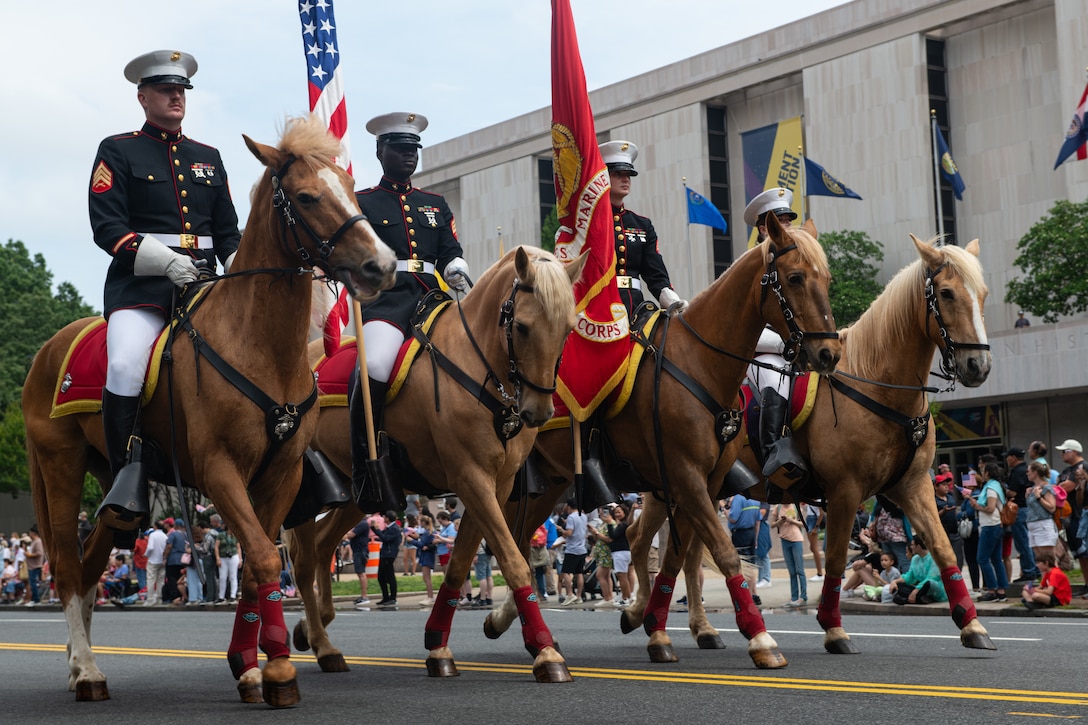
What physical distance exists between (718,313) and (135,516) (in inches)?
174

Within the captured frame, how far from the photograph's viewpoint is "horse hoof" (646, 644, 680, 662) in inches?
404

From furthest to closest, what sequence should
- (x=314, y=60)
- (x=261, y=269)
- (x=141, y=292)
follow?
(x=314, y=60), (x=141, y=292), (x=261, y=269)

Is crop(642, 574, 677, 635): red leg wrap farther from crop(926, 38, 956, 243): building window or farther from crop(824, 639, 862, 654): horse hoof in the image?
crop(926, 38, 956, 243): building window

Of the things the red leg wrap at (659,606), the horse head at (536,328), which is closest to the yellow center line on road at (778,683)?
the red leg wrap at (659,606)

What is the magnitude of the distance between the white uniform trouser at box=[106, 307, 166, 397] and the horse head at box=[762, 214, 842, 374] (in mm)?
4175

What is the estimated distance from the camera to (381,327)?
33.3 feet

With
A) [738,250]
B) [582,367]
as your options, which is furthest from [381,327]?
[738,250]

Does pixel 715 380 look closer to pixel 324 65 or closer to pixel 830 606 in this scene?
pixel 830 606

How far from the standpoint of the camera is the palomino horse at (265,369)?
25.0ft

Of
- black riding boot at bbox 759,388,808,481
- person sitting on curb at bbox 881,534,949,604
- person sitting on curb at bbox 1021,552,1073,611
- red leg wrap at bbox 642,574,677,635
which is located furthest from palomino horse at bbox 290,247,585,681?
person sitting on curb at bbox 881,534,949,604

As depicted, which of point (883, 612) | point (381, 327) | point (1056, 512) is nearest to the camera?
point (381, 327)

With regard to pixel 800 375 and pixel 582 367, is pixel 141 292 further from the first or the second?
pixel 800 375

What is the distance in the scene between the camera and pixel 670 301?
11719 mm

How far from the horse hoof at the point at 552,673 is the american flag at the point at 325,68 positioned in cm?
339
